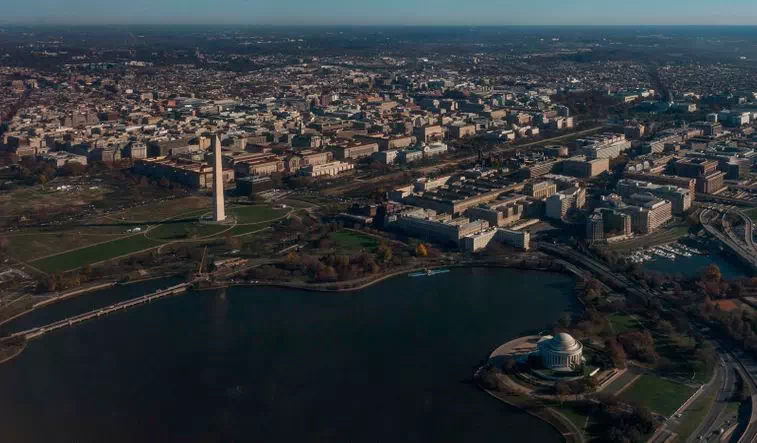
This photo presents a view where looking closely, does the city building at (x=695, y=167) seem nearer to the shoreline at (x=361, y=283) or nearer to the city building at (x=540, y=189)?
the city building at (x=540, y=189)

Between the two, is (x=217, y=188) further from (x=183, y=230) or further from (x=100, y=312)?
(x=100, y=312)

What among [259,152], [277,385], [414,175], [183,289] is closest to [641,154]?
[414,175]

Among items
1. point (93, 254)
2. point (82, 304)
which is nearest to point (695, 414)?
point (82, 304)

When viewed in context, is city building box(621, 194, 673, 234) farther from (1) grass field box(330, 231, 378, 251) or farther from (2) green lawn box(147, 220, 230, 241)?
(2) green lawn box(147, 220, 230, 241)

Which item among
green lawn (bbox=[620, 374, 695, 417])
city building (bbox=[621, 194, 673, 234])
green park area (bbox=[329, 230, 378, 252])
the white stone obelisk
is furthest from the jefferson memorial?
A: the white stone obelisk

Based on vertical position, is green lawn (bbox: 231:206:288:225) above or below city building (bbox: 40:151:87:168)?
below

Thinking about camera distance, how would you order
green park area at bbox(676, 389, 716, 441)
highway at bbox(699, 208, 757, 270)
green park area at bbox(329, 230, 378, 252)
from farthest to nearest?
1. green park area at bbox(329, 230, 378, 252)
2. highway at bbox(699, 208, 757, 270)
3. green park area at bbox(676, 389, 716, 441)

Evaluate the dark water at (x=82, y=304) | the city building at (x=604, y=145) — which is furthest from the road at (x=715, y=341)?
the city building at (x=604, y=145)
